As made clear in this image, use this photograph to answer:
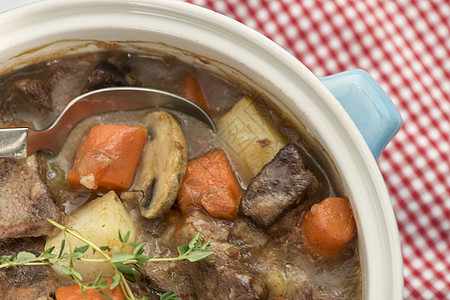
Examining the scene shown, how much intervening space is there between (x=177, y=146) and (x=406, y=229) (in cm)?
117

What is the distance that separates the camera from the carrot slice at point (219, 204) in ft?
5.66

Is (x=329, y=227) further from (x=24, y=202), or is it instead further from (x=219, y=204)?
(x=24, y=202)

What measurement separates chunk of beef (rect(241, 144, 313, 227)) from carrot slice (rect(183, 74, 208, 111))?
33cm

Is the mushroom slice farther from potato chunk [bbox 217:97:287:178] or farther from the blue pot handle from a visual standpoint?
the blue pot handle

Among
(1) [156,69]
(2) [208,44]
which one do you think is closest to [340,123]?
(2) [208,44]

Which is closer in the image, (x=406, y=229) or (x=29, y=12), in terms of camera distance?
(x=29, y=12)

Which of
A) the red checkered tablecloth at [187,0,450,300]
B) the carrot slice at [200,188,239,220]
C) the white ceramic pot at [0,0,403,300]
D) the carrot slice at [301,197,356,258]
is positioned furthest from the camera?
the red checkered tablecloth at [187,0,450,300]

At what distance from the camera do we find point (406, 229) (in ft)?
7.77

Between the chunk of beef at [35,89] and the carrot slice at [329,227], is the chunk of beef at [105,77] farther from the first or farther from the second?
the carrot slice at [329,227]

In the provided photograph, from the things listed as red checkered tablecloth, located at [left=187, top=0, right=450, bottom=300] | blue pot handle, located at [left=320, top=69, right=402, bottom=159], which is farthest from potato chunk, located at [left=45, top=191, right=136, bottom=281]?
red checkered tablecloth, located at [left=187, top=0, right=450, bottom=300]

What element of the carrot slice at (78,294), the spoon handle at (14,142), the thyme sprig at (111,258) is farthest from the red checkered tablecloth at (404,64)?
the carrot slice at (78,294)

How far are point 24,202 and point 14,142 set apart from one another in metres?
0.18

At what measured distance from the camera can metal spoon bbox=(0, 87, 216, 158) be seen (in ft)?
5.71

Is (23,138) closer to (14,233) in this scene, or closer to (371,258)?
(14,233)
